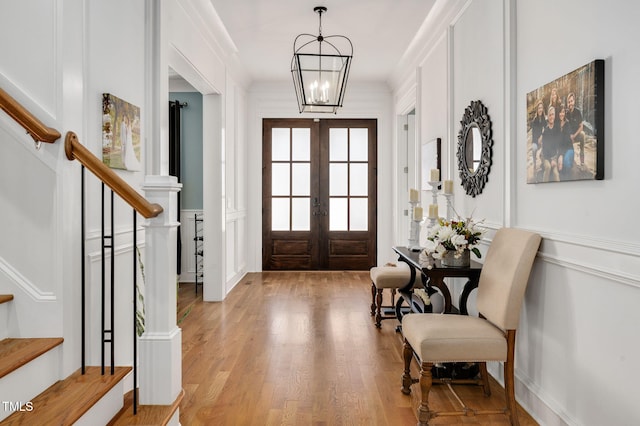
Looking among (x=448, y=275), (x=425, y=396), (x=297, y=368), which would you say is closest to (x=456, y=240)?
(x=448, y=275)

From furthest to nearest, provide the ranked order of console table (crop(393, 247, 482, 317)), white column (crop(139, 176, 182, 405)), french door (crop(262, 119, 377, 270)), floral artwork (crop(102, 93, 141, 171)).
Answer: french door (crop(262, 119, 377, 270)) < console table (crop(393, 247, 482, 317)) < floral artwork (crop(102, 93, 141, 171)) < white column (crop(139, 176, 182, 405))

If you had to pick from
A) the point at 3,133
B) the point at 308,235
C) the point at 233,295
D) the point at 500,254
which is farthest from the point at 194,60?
the point at 308,235

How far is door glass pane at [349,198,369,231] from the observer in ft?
24.0

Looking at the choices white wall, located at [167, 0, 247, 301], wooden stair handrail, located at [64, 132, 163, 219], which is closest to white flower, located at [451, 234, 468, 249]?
wooden stair handrail, located at [64, 132, 163, 219]

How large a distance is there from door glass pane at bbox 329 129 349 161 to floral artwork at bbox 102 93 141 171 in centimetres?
447

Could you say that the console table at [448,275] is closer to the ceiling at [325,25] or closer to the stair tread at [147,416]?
the stair tread at [147,416]

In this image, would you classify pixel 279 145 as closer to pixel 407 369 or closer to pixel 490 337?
pixel 407 369

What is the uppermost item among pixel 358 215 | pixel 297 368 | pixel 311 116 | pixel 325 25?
pixel 325 25

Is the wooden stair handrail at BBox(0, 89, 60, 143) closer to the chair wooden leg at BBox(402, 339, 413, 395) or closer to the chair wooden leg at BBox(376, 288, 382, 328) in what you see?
the chair wooden leg at BBox(402, 339, 413, 395)

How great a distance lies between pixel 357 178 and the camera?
7.29 m

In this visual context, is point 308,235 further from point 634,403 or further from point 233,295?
point 634,403

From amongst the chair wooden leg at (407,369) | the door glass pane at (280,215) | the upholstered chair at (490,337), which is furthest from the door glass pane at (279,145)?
the upholstered chair at (490,337)

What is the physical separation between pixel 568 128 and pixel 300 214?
5.41 meters

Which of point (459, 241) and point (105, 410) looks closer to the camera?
point (105, 410)
